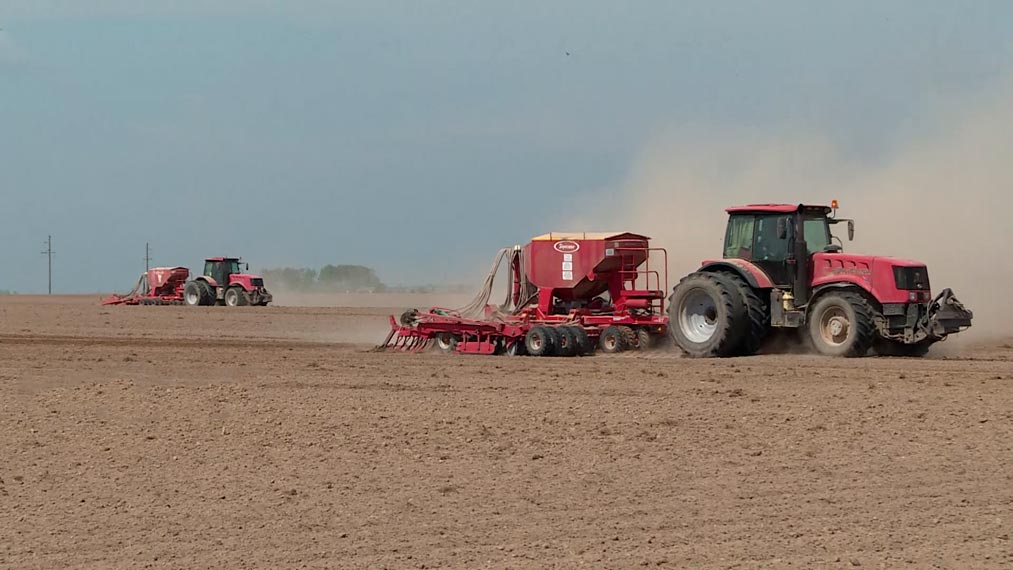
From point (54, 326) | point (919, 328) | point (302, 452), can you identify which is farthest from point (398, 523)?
point (54, 326)

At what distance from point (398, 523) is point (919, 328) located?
10.6 meters

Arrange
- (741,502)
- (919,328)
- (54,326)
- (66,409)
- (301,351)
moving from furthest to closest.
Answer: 1. (54,326)
2. (301,351)
3. (919,328)
4. (66,409)
5. (741,502)

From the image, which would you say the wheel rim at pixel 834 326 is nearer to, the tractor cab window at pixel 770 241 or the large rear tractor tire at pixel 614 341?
the tractor cab window at pixel 770 241

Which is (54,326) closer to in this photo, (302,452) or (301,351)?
(301,351)

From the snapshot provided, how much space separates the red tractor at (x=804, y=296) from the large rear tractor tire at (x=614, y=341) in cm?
79

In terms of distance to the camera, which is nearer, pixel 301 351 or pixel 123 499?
pixel 123 499

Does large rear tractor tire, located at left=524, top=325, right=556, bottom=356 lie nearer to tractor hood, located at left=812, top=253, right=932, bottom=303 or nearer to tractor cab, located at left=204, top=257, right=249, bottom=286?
tractor hood, located at left=812, top=253, right=932, bottom=303

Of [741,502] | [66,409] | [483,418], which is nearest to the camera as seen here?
[741,502]

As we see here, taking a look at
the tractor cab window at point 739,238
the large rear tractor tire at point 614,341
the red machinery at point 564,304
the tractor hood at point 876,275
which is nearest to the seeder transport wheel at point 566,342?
the red machinery at point 564,304

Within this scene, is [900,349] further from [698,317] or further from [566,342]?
[566,342]

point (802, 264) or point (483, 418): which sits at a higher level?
point (802, 264)

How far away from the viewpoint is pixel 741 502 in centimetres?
770

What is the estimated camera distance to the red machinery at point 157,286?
1702 inches

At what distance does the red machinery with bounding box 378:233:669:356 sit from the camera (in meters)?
18.9
